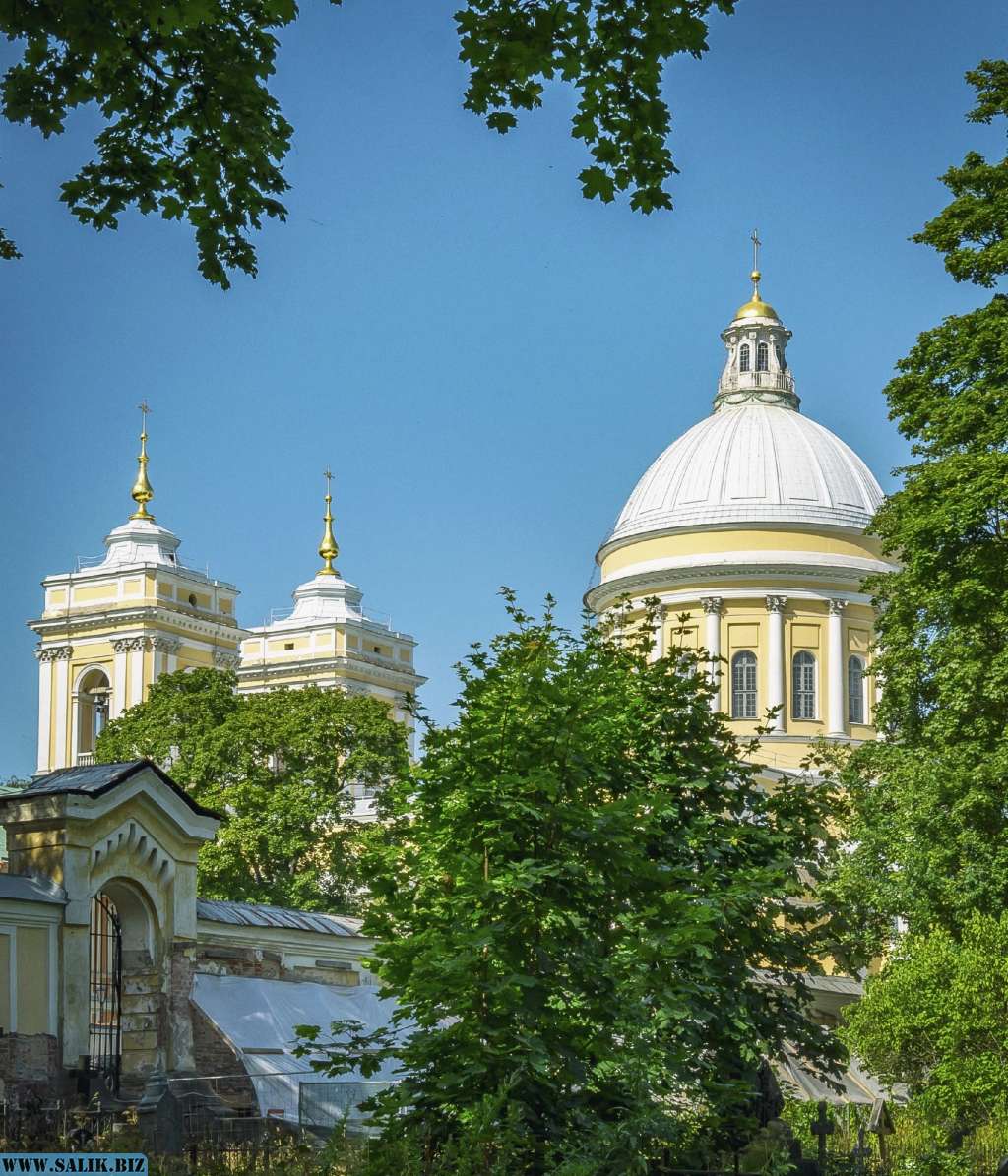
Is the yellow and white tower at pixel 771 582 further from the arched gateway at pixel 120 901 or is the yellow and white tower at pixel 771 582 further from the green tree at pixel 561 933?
the green tree at pixel 561 933

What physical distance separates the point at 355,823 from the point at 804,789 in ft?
85.5

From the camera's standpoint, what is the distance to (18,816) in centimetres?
2386

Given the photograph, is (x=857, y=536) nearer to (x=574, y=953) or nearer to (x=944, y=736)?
(x=944, y=736)

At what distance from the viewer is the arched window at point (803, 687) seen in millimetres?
67438

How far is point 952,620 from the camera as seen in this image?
29062 millimetres

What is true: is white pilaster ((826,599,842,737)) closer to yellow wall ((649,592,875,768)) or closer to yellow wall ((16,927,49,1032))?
yellow wall ((649,592,875,768))

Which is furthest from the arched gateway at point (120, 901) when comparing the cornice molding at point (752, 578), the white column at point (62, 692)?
the white column at point (62, 692)

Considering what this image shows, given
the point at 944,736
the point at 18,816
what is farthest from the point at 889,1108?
the point at 18,816

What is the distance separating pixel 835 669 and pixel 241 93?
56.4 m

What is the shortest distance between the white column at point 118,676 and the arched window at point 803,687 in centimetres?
2370

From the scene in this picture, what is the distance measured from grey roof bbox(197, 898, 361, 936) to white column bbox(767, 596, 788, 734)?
36.8m

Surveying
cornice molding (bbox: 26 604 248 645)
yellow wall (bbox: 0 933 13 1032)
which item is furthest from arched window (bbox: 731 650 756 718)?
yellow wall (bbox: 0 933 13 1032)

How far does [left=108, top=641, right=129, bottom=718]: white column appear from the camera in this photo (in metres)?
75.0

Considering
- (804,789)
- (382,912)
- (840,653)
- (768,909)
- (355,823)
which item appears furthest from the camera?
(840,653)
